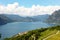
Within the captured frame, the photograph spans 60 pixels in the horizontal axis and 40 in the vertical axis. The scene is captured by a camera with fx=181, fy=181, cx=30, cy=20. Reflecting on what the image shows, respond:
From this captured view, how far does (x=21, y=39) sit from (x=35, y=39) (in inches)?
1054

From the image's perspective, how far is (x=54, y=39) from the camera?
9094 cm

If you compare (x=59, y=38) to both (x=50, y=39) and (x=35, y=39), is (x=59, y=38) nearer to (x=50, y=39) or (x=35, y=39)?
(x=50, y=39)

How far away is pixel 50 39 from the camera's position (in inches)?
3625

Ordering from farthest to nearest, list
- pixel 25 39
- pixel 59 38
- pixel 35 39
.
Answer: pixel 25 39, pixel 35 39, pixel 59 38

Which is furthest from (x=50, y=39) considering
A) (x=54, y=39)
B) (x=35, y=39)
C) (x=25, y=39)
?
(x=25, y=39)

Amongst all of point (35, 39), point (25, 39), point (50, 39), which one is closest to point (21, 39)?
point (25, 39)

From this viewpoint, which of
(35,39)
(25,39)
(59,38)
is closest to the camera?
(59,38)

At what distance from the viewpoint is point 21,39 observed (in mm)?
143375

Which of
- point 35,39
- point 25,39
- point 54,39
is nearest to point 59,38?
point 54,39

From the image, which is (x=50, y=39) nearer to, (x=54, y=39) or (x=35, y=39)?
(x=54, y=39)

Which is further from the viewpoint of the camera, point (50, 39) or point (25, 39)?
point (25, 39)

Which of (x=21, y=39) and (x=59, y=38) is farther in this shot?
(x=21, y=39)

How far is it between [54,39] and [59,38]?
254cm

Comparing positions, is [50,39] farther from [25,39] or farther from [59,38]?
[25,39]
